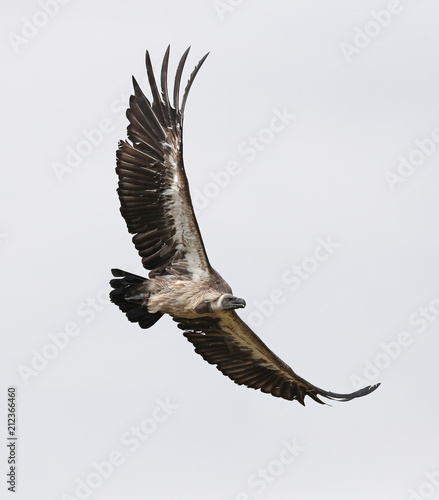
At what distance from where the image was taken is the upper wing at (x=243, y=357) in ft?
96.9

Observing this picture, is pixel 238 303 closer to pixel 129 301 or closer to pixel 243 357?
pixel 129 301

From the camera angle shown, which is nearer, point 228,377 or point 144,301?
point 144,301

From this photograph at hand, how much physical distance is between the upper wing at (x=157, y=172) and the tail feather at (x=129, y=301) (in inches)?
32.9

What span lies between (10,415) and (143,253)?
4620 millimetres

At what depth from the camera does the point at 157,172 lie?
2809 centimetres

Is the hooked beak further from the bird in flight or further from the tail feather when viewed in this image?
the tail feather

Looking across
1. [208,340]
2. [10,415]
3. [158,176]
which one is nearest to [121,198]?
[158,176]

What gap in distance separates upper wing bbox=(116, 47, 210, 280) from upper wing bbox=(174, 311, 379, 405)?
1.66 metres

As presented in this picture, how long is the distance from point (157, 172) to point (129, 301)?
223cm

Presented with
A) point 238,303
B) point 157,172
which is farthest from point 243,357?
point 157,172

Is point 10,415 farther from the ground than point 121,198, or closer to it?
closer to it


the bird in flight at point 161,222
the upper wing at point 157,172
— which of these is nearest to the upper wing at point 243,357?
the bird in flight at point 161,222

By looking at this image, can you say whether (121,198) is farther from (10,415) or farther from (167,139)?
(10,415)

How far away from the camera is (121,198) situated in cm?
2820
